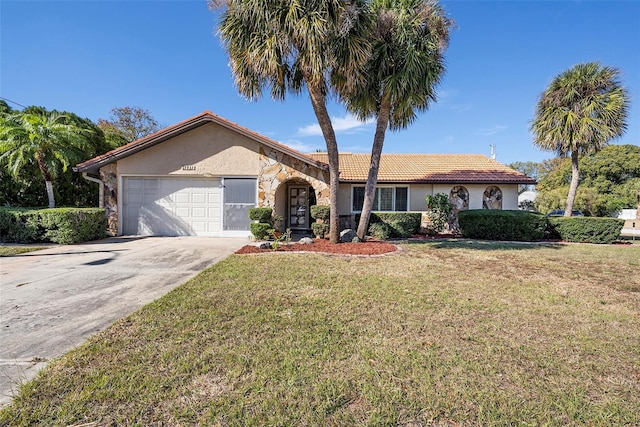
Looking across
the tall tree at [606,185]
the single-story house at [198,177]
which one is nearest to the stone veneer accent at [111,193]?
the single-story house at [198,177]

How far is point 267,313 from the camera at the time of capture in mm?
4359

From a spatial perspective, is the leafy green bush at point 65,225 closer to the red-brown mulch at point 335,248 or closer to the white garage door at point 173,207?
the white garage door at point 173,207

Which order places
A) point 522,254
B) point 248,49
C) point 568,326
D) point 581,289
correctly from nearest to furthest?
point 568,326, point 581,289, point 248,49, point 522,254

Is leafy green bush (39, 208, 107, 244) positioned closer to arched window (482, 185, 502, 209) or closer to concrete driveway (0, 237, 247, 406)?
concrete driveway (0, 237, 247, 406)

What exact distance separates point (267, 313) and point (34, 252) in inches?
363

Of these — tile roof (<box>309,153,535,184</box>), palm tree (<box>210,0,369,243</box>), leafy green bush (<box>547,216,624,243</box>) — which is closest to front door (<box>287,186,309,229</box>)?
tile roof (<box>309,153,535,184</box>)

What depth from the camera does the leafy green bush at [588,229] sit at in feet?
41.7

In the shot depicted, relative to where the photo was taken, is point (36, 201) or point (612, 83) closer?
point (612, 83)

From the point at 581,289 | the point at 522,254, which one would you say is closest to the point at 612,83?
the point at 522,254

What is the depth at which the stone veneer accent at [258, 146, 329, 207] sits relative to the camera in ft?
42.3

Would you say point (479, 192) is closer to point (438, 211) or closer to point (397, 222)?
point (438, 211)

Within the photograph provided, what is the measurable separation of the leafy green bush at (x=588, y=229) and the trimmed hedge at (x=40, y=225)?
1999 centimetres

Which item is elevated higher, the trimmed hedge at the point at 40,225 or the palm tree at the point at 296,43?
the palm tree at the point at 296,43

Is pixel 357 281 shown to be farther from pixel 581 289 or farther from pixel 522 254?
pixel 522 254
